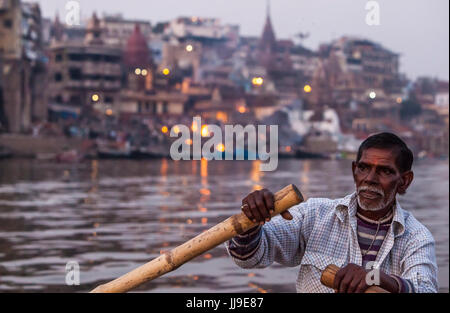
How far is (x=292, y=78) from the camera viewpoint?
8556 cm

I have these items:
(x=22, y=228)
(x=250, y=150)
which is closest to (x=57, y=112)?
(x=250, y=150)

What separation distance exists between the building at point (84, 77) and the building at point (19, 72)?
636cm

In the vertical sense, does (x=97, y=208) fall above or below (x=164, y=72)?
below

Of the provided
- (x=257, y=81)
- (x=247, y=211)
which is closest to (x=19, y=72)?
(x=257, y=81)

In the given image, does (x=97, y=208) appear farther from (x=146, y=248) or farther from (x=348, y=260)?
(x=348, y=260)

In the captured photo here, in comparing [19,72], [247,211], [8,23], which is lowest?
[247,211]

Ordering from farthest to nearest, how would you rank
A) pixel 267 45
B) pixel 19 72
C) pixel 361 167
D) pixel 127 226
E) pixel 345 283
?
pixel 267 45 < pixel 19 72 < pixel 127 226 < pixel 361 167 < pixel 345 283

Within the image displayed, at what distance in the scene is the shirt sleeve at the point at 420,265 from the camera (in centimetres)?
260

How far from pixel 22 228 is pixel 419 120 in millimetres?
79627

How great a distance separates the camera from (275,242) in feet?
9.60

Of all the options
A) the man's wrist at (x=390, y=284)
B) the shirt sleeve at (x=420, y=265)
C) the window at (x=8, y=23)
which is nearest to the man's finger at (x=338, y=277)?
the man's wrist at (x=390, y=284)

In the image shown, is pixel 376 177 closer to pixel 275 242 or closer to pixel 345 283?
pixel 275 242

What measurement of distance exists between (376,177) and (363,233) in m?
0.22

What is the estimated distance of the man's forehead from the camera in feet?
9.05
